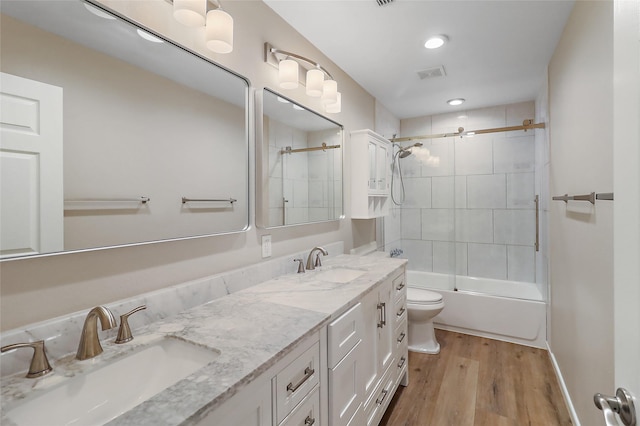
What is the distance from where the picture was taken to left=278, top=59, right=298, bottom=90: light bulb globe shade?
1740mm

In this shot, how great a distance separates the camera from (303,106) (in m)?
2.02

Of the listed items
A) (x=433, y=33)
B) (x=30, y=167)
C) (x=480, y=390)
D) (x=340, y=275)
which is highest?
(x=433, y=33)

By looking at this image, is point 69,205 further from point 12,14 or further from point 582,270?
point 582,270

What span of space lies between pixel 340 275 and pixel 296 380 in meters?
1.00

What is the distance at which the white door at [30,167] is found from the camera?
30.8 inches

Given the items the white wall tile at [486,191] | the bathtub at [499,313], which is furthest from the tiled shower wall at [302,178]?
the white wall tile at [486,191]

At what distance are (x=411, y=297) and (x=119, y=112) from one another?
254cm

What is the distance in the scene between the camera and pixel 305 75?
6.84 ft

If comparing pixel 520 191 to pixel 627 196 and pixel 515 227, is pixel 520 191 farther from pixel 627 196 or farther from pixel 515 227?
pixel 627 196

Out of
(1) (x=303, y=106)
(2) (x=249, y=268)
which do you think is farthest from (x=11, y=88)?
(1) (x=303, y=106)

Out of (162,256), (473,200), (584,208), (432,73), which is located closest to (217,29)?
(162,256)

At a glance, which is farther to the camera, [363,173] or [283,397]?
[363,173]

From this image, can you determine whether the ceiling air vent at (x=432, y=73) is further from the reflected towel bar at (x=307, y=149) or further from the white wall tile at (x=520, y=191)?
the white wall tile at (x=520, y=191)

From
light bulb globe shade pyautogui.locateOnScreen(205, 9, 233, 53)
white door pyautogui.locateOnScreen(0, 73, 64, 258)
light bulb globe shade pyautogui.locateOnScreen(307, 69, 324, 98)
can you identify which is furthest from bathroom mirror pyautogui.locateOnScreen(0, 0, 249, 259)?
light bulb globe shade pyautogui.locateOnScreen(307, 69, 324, 98)
